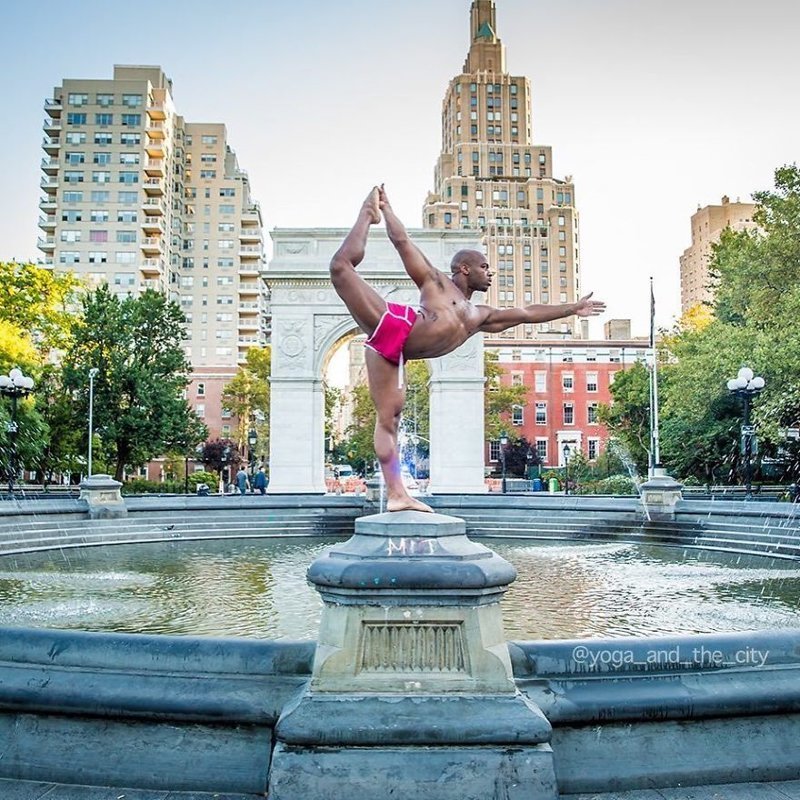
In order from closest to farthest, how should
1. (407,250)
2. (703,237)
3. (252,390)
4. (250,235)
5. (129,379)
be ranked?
(407,250), (129,379), (252,390), (250,235), (703,237)

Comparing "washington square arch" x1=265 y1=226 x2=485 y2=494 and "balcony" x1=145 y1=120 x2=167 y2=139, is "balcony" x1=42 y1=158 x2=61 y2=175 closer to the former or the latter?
"balcony" x1=145 y1=120 x2=167 y2=139

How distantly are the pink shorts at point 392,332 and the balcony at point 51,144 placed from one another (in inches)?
2983

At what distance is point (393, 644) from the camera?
3557mm

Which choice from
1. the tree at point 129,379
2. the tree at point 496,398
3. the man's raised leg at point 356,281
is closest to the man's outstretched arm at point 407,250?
the man's raised leg at point 356,281

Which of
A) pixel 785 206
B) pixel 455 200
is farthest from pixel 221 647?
pixel 455 200

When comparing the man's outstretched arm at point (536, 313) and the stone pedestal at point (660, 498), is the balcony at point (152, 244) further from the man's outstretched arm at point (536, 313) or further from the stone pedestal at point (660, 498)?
the man's outstretched arm at point (536, 313)

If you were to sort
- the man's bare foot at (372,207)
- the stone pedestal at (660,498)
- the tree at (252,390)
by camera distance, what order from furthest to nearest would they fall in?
the tree at (252,390), the stone pedestal at (660,498), the man's bare foot at (372,207)

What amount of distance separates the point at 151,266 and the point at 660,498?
6165cm

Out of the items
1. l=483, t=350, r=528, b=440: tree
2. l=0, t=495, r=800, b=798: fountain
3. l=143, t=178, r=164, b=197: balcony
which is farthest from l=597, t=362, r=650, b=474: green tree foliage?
l=143, t=178, r=164, b=197: balcony

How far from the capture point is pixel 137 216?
69.4 meters

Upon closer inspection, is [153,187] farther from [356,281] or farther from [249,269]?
[356,281]

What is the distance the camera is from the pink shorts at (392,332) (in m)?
4.62

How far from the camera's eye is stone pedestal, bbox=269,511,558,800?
3.24m

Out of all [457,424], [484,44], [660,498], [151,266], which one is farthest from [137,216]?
[484,44]
